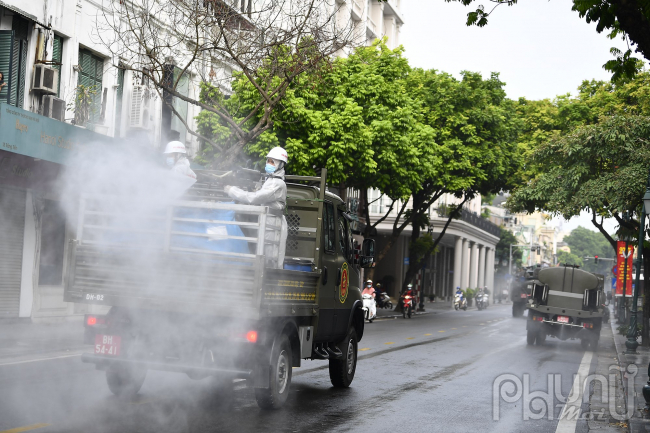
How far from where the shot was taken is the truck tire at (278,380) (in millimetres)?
7734

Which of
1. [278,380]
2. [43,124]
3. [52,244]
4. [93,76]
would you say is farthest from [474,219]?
[278,380]

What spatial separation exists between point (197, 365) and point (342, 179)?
18.0 m

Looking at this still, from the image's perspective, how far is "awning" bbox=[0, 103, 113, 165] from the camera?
1410 cm

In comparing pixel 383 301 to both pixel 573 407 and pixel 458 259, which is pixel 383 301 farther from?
pixel 573 407

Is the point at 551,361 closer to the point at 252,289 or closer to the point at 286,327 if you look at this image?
the point at 286,327

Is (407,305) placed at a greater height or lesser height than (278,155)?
lesser

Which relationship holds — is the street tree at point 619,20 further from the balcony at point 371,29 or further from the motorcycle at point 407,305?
the balcony at point 371,29

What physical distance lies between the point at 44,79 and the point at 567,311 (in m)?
14.1

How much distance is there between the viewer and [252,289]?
23.2 ft

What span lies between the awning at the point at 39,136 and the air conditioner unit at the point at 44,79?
1.64 meters

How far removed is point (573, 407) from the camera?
10008 mm

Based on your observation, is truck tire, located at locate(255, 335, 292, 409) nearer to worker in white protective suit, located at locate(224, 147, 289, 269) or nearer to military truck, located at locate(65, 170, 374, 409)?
military truck, located at locate(65, 170, 374, 409)

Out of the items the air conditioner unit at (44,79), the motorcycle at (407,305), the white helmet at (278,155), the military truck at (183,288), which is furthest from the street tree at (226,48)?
the motorcycle at (407,305)

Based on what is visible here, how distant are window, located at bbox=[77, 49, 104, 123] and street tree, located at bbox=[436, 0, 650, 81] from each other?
12729 millimetres
